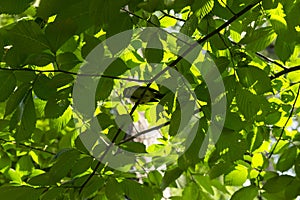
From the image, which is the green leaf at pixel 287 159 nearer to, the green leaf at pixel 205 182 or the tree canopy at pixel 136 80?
the tree canopy at pixel 136 80

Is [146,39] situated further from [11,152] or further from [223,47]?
[11,152]

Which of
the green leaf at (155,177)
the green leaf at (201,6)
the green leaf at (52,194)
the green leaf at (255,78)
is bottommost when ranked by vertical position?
the green leaf at (155,177)

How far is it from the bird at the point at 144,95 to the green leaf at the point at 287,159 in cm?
25

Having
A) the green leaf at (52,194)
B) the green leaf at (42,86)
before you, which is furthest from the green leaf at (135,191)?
the green leaf at (42,86)

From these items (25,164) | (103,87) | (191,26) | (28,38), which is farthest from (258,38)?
(25,164)

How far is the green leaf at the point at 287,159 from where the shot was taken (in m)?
0.79

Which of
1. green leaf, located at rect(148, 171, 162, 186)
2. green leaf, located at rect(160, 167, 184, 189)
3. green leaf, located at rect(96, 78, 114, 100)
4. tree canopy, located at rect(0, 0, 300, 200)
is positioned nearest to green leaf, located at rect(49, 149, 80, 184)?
tree canopy, located at rect(0, 0, 300, 200)

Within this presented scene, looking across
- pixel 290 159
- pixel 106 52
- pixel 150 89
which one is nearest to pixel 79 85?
pixel 106 52

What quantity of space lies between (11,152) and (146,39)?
55 cm

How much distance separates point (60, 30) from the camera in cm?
57

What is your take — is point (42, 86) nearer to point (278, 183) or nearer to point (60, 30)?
point (60, 30)

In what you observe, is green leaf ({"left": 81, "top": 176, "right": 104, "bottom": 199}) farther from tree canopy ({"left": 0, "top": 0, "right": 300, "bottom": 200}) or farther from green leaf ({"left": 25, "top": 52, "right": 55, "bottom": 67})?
green leaf ({"left": 25, "top": 52, "right": 55, "bottom": 67})

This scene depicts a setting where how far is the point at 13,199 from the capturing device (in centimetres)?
67

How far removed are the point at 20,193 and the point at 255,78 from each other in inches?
15.9
